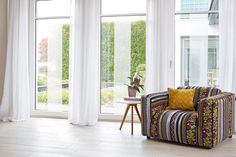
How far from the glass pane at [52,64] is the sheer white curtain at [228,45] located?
2.84 meters

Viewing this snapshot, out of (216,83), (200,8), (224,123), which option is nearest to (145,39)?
(200,8)

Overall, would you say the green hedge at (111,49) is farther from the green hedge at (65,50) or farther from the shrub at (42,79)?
the shrub at (42,79)

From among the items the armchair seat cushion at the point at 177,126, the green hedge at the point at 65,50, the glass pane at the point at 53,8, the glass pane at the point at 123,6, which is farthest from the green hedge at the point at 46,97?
the armchair seat cushion at the point at 177,126

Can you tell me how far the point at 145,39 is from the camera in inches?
225

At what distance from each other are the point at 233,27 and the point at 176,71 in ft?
3.81

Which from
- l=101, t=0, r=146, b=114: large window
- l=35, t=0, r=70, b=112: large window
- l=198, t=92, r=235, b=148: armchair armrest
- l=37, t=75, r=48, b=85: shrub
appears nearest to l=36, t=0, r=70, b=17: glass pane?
l=35, t=0, r=70, b=112: large window

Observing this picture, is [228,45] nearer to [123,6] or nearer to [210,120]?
[210,120]

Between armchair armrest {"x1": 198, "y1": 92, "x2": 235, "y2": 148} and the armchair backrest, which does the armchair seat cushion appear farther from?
the armchair backrest

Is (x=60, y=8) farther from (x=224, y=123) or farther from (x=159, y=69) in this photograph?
(x=224, y=123)

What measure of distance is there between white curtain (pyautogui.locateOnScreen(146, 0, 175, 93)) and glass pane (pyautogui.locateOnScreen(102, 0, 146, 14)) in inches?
15.1

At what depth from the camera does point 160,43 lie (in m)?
5.39

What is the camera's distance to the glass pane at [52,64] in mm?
6184

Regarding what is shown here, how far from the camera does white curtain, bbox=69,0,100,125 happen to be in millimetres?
5613

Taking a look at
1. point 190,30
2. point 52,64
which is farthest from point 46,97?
point 190,30
